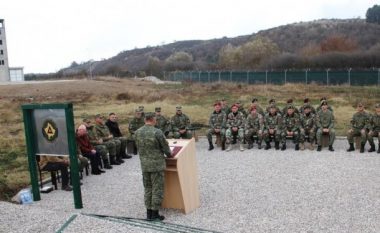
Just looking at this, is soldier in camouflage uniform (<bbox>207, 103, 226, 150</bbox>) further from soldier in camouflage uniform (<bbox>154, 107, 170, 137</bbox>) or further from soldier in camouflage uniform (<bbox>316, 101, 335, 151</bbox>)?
soldier in camouflage uniform (<bbox>316, 101, 335, 151</bbox>)

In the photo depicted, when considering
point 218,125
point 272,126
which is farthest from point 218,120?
point 272,126

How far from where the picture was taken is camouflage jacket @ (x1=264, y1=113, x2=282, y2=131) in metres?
13.2

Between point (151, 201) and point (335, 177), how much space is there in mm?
4535

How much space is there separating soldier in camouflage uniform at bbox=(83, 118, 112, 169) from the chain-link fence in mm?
29372

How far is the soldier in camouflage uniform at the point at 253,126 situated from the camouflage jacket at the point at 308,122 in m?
1.22

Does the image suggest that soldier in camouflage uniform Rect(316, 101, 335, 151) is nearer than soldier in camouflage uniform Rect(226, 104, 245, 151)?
Yes

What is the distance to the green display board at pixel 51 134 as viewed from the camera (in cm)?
786

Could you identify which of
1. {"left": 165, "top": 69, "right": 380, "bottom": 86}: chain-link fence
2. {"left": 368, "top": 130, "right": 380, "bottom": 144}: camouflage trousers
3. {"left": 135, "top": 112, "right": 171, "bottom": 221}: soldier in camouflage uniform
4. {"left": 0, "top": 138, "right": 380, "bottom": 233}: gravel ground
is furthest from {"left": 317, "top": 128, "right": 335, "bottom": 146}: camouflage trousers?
{"left": 165, "top": 69, "right": 380, "bottom": 86}: chain-link fence

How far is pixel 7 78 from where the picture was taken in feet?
224

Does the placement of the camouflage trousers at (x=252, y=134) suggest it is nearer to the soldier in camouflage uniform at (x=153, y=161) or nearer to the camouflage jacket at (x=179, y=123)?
the camouflage jacket at (x=179, y=123)

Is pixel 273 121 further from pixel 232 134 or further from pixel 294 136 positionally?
pixel 232 134

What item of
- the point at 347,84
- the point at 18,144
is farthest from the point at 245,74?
the point at 18,144

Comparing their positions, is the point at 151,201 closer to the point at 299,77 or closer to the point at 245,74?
the point at 299,77

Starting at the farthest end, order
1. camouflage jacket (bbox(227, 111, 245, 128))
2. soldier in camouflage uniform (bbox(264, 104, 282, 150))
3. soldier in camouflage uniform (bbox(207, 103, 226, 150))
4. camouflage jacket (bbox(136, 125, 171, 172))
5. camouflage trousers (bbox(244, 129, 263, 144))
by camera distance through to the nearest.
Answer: camouflage jacket (bbox(227, 111, 245, 128))
soldier in camouflage uniform (bbox(207, 103, 226, 150))
camouflage trousers (bbox(244, 129, 263, 144))
soldier in camouflage uniform (bbox(264, 104, 282, 150))
camouflage jacket (bbox(136, 125, 171, 172))
